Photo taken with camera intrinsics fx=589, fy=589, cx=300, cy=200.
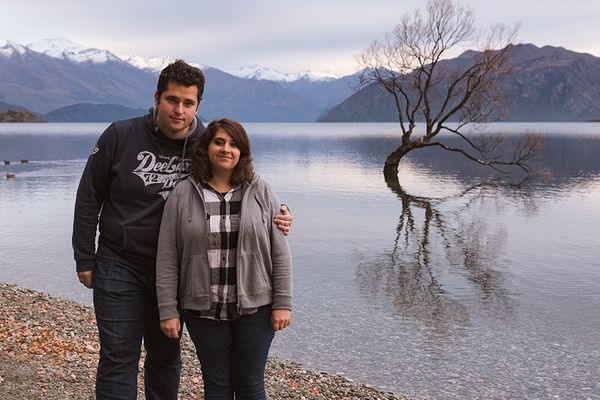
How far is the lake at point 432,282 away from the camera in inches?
401

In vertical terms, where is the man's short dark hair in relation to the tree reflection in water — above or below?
Result: above

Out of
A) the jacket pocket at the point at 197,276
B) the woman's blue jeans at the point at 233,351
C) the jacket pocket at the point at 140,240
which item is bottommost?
the woman's blue jeans at the point at 233,351

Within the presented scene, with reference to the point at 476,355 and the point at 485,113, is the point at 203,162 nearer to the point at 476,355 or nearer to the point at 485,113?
the point at 476,355

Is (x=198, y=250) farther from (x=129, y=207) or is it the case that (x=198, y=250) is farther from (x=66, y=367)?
(x=66, y=367)

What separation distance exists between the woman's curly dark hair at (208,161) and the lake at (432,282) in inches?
243

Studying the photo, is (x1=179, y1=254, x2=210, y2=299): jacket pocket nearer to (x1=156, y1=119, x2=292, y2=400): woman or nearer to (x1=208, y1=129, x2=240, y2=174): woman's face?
(x1=156, y1=119, x2=292, y2=400): woman

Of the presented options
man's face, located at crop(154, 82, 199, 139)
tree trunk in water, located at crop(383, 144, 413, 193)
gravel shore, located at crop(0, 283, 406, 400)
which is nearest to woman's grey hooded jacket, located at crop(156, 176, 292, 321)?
man's face, located at crop(154, 82, 199, 139)

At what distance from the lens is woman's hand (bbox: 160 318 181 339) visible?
14.4 feet

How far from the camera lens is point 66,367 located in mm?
8000

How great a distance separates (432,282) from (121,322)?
1279 cm

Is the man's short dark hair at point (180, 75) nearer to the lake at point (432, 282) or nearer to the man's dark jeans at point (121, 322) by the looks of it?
the man's dark jeans at point (121, 322)

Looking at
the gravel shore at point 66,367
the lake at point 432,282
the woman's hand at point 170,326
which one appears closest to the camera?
the woman's hand at point 170,326

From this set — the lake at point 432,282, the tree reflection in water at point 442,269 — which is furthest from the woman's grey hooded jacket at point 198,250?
the tree reflection in water at point 442,269

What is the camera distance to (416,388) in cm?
938
